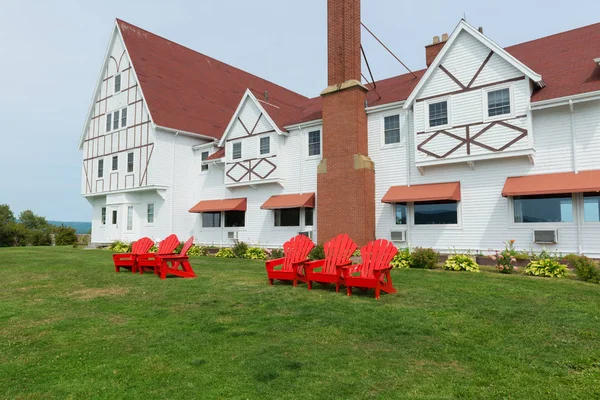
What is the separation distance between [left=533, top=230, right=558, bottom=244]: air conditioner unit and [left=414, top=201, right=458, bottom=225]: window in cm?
273

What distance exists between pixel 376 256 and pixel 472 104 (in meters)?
8.79

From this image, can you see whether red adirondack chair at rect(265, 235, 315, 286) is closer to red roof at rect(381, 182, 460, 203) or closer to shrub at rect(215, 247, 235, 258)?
red roof at rect(381, 182, 460, 203)

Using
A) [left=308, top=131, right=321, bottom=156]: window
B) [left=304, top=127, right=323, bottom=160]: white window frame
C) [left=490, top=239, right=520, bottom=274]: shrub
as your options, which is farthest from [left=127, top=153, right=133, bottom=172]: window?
[left=490, top=239, right=520, bottom=274]: shrub

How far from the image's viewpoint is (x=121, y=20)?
2681 centimetres

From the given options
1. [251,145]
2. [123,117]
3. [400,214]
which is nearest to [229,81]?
[123,117]

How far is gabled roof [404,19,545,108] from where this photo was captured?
520 inches

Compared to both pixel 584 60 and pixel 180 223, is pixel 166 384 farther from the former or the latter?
pixel 180 223

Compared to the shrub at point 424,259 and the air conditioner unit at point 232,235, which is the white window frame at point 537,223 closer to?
the shrub at point 424,259

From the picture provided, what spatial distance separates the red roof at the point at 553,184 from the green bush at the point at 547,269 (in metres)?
2.42

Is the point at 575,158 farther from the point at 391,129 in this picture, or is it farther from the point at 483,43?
the point at 391,129

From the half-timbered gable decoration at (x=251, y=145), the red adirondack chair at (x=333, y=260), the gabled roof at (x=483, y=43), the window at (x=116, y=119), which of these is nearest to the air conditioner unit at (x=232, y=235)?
the half-timbered gable decoration at (x=251, y=145)

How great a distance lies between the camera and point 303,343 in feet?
17.4

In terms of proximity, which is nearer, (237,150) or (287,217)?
(287,217)

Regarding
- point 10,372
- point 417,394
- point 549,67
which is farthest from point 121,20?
point 417,394
